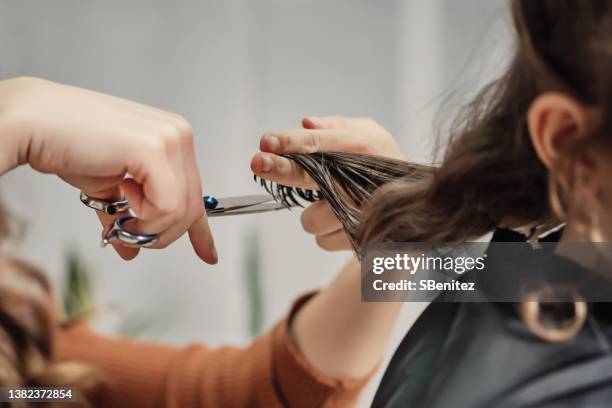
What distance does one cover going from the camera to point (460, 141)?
370 mm

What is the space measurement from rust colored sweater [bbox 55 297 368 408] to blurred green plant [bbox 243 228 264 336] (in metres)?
0.46

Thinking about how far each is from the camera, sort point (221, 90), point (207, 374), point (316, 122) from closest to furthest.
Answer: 1. point (316, 122)
2. point (207, 374)
3. point (221, 90)

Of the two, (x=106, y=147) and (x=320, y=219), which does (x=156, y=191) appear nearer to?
(x=106, y=147)

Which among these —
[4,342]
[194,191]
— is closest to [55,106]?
[194,191]

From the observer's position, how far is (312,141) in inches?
18.8

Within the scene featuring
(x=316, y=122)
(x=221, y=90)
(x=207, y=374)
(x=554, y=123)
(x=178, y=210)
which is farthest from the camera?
(x=221, y=90)

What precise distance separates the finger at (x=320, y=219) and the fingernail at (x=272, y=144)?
0.07m

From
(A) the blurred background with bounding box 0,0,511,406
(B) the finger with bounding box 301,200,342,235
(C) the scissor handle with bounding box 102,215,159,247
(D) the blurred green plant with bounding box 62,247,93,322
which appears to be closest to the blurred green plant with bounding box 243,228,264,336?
(A) the blurred background with bounding box 0,0,511,406

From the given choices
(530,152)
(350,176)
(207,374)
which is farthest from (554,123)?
(207,374)

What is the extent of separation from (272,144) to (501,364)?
7.9 inches

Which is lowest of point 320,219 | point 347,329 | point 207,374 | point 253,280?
point 253,280

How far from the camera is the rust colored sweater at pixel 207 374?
25.4 inches

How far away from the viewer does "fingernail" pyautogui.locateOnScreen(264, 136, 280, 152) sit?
463 mm

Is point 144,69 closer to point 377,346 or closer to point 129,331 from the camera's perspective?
point 129,331
